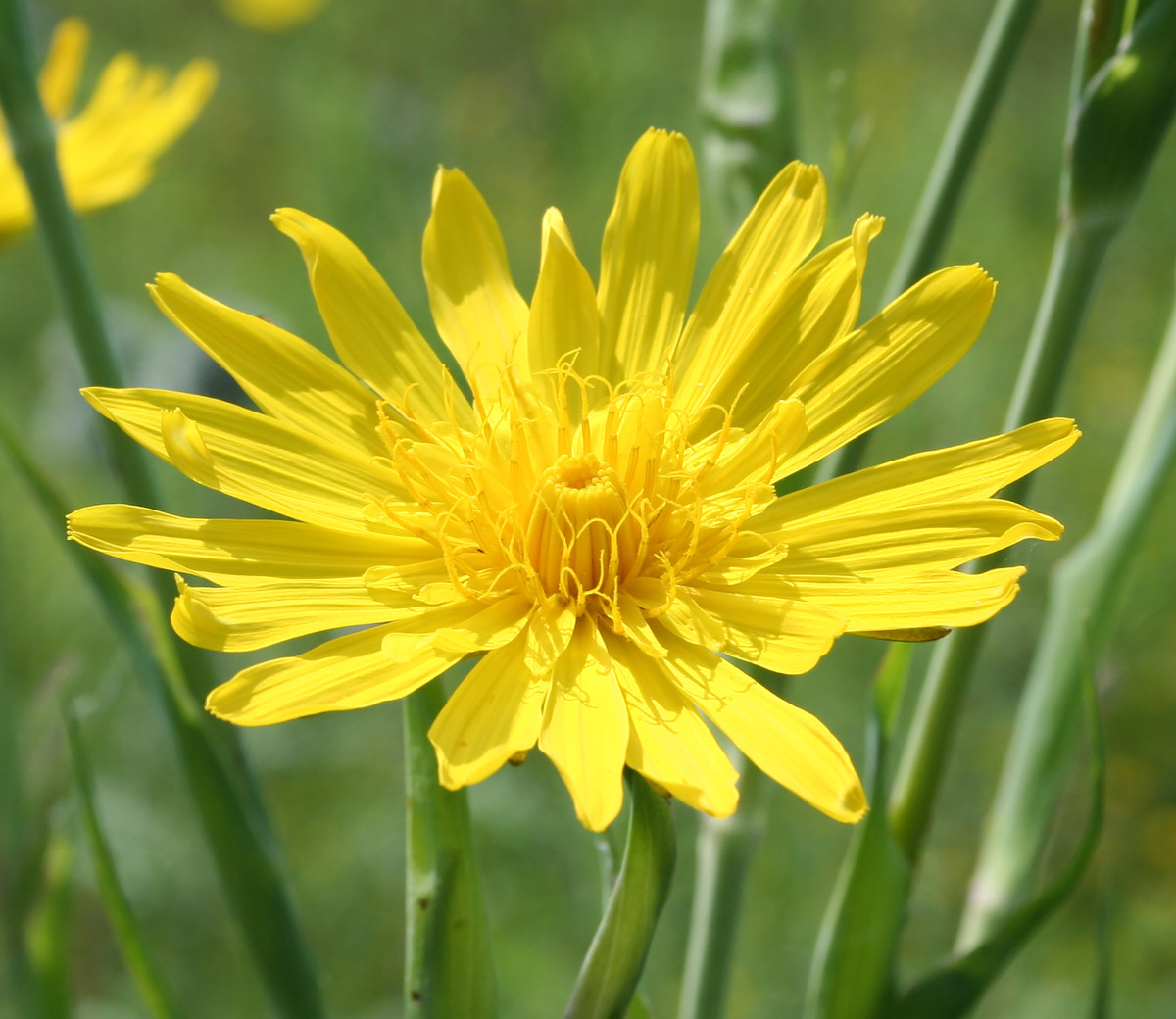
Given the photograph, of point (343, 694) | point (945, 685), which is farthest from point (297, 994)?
point (945, 685)

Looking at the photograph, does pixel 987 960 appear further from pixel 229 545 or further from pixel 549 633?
pixel 229 545

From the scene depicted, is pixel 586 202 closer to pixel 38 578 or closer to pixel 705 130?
pixel 38 578

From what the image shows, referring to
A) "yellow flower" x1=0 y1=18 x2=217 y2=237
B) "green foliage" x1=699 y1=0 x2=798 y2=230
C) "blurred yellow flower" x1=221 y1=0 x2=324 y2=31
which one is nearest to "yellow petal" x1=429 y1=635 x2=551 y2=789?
"green foliage" x1=699 y1=0 x2=798 y2=230

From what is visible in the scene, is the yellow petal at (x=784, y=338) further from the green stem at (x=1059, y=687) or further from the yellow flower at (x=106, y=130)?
the yellow flower at (x=106, y=130)

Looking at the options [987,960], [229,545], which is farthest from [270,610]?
[987,960]

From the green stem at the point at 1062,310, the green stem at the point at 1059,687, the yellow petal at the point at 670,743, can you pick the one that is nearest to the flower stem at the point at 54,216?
the yellow petal at the point at 670,743
